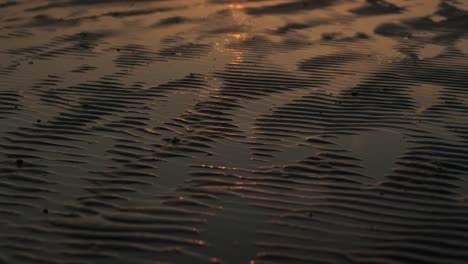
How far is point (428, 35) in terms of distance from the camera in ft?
41.8

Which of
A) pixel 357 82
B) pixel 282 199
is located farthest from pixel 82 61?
pixel 282 199

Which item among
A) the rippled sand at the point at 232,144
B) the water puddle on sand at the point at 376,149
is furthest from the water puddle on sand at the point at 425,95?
the water puddle on sand at the point at 376,149

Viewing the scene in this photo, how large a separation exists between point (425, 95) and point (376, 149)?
2154 millimetres

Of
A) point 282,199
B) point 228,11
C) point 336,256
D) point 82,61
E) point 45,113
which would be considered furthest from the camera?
point 228,11

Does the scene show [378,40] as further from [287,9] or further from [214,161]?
[214,161]

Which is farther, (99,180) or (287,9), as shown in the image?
(287,9)

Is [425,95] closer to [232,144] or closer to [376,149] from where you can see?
[376,149]

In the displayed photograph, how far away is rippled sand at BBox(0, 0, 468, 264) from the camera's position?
5375 millimetres

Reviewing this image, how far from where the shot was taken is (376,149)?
727cm

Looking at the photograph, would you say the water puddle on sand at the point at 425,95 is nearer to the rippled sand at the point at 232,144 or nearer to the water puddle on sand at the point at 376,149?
the rippled sand at the point at 232,144

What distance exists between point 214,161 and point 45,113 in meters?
2.32

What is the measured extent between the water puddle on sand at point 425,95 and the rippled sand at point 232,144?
0.04m

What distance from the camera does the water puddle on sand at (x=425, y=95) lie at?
8.66m

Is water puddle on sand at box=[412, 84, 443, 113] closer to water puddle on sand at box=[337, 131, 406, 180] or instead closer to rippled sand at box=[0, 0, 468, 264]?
rippled sand at box=[0, 0, 468, 264]
